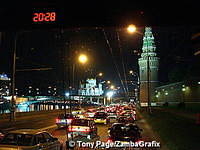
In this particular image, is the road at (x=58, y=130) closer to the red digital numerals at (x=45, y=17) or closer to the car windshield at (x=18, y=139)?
the car windshield at (x=18, y=139)

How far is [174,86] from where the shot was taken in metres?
85.9

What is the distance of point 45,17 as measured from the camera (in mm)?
10023

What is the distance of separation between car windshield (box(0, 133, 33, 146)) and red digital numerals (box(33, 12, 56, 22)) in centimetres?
412

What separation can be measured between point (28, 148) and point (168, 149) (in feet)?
22.4

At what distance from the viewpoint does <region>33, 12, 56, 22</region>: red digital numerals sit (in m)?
9.95

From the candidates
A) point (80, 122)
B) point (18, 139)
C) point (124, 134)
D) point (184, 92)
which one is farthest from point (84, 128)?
point (184, 92)

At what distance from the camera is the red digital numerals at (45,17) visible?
995cm

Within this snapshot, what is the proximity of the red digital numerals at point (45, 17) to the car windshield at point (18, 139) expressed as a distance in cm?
412

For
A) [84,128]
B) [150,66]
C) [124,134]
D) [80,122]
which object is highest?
[150,66]

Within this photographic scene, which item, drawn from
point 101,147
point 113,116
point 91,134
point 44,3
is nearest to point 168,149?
point 101,147

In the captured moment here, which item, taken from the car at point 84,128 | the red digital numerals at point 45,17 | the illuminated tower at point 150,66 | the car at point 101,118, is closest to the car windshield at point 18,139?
the red digital numerals at point 45,17

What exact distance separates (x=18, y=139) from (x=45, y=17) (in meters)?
4.36

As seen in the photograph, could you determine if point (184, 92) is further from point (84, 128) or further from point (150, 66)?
point (150, 66)

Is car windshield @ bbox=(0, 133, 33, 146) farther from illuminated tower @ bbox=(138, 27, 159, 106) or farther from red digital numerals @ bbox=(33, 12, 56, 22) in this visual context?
illuminated tower @ bbox=(138, 27, 159, 106)
